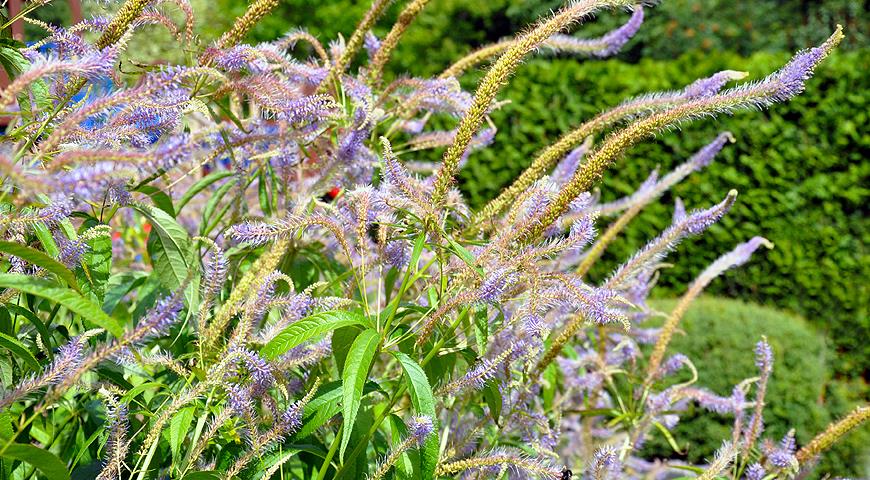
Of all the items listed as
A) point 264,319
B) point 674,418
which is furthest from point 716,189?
point 264,319

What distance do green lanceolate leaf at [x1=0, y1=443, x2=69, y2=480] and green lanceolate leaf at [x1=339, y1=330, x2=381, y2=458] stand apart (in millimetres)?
356

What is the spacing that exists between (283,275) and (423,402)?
0.98 feet

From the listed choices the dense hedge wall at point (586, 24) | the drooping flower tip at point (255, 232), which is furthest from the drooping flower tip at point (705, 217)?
the dense hedge wall at point (586, 24)

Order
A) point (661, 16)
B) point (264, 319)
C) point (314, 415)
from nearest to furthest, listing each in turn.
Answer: point (314, 415), point (264, 319), point (661, 16)

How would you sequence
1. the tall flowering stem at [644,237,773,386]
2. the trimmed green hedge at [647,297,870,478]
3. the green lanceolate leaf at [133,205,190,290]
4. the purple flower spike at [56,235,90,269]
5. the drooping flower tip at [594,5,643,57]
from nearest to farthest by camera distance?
the purple flower spike at [56,235,90,269] → the green lanceolate leaf at [133,205,190,290] → the tall flowering stem at [644,237,773,386] → the drooping flower tip at [594,5,643,57] → the trimmed green hedge at [647,297,870,478]

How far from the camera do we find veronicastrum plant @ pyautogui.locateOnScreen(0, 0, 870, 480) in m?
1.20

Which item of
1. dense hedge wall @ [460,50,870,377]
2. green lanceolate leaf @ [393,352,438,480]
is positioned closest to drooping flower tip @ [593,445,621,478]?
green lanceolate leaf @ [393,352,438,480]

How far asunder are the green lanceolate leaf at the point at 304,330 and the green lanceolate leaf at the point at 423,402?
96 mm

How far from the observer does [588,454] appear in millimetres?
2160

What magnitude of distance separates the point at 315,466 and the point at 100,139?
2.07 ft

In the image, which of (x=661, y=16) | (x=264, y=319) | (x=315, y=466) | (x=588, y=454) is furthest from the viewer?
(x=661, y=16)

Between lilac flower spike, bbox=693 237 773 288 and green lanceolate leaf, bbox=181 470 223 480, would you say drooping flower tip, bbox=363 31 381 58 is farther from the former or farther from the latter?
green lanceolate leaf, bbox=181 470 223 480

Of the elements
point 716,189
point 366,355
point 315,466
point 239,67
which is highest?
point 239,67

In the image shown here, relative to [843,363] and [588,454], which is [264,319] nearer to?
[588,454]
